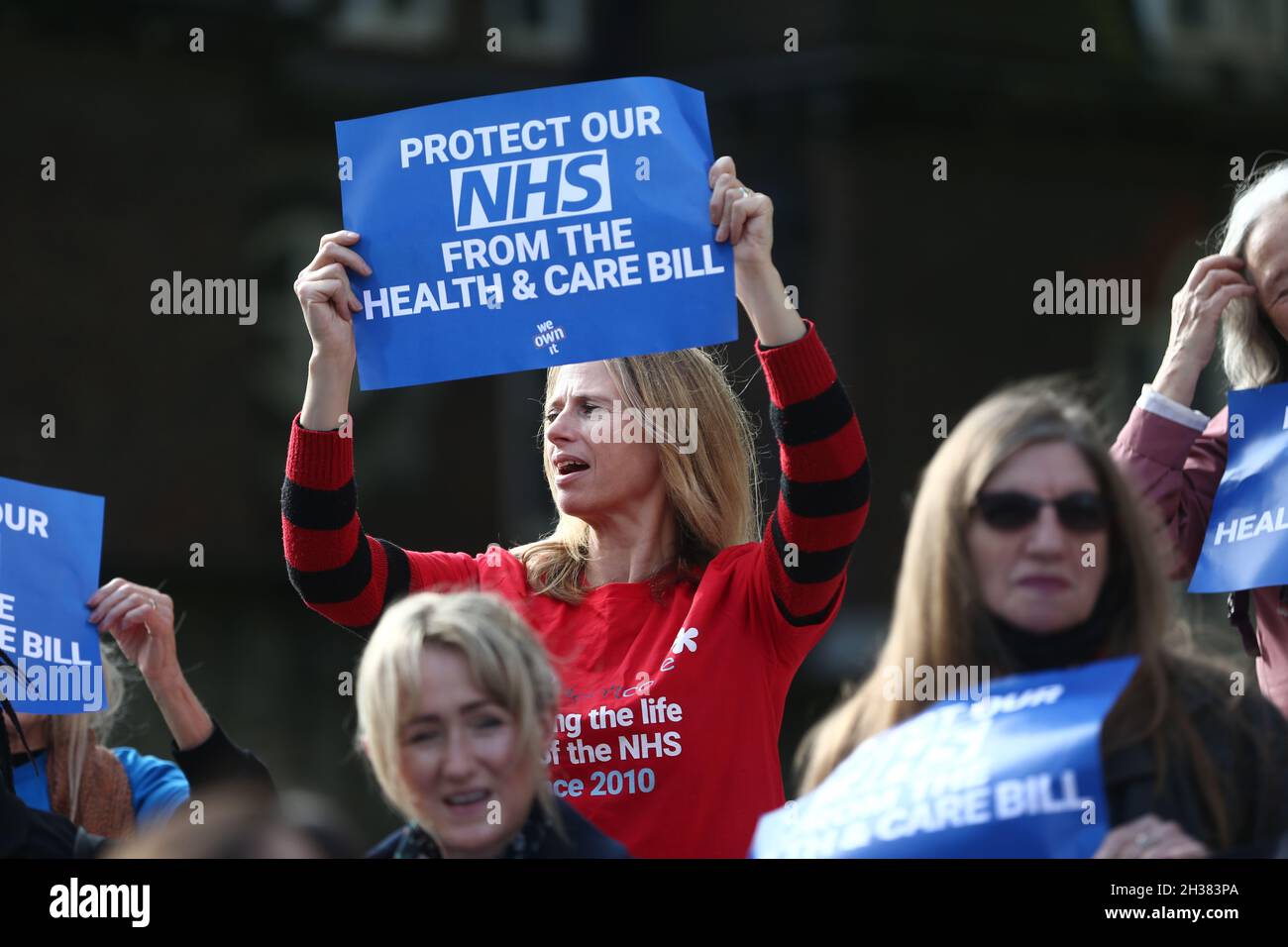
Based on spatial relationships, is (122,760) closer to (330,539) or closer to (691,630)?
(330,539)

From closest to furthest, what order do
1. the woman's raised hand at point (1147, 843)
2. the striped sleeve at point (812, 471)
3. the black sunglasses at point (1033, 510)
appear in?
the woman's raised hand at point (1147, 843) < the black sunglasses at point (1033, 510) < the striped sleeve at point (812, 471)

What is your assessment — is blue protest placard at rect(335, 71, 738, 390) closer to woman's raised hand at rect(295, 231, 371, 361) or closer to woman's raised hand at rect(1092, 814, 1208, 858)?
woman's raised hand at rect(295, 231, 371, 361)

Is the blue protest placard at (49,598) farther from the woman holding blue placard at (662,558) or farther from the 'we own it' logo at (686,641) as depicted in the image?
the 'we own it' logo at (686,641)

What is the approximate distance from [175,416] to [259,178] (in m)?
1.72

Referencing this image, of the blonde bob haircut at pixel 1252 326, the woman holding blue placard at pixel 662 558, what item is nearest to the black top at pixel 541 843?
the woman holding blue placard at pixel 662 558

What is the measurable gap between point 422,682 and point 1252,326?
189 centimetres

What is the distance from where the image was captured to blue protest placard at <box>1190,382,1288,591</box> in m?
3.81

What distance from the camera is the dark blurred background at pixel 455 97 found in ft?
42.4

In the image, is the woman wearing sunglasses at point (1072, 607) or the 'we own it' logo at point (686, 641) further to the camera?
the 'we own it' logo at point (686, 641)

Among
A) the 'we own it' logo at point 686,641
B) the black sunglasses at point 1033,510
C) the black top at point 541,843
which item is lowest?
the black top at point 541,843

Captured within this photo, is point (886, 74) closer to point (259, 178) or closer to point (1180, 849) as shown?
point (259, 178)

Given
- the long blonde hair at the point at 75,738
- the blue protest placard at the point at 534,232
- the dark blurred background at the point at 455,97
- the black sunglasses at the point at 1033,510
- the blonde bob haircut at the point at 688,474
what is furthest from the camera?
the dark blurred background at the point at 455,97

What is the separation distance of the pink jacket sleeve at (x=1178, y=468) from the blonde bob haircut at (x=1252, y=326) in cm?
11
